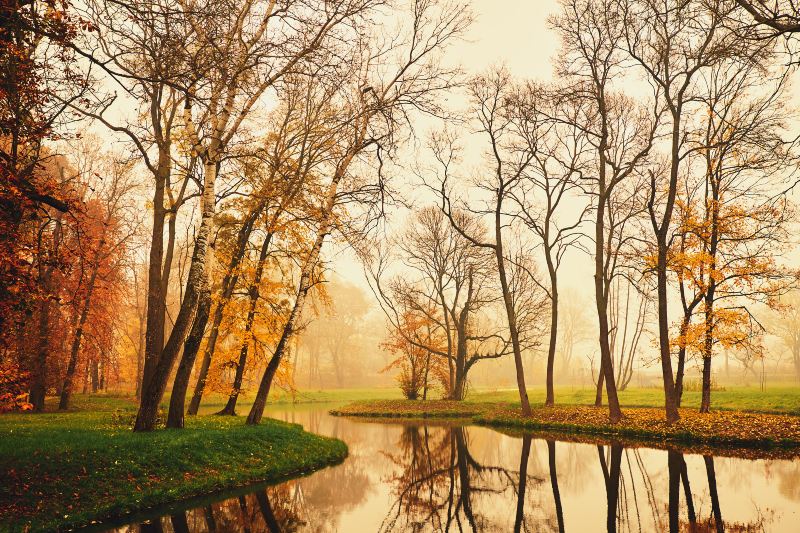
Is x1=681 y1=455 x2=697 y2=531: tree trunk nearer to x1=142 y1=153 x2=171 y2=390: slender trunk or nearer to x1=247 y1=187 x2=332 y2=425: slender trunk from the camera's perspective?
x1=247 y1=187 x2=332 y2=425: slender trunk

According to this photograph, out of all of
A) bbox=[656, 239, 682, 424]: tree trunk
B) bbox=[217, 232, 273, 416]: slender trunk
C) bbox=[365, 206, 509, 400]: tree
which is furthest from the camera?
bbox=[365, 206, 509, 400]: tree

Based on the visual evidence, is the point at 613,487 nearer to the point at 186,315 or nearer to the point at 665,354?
the point at 665,354

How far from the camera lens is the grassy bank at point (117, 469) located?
313 inches

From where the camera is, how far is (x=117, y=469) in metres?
9.47

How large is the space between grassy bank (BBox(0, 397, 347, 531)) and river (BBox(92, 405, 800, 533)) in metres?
0.62

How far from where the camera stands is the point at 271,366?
17.3 meters

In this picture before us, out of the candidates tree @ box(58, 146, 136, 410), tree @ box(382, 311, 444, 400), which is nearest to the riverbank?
tree @ box(382, 311, 444, 400)

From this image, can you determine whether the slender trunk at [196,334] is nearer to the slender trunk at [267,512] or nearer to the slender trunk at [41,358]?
the slender trunk at [267,512]

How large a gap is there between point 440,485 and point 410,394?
27.5m

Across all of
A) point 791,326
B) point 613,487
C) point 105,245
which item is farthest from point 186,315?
point 791,326

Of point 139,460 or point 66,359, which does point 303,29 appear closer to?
point 139,460

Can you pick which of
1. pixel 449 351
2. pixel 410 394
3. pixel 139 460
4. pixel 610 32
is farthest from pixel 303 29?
pixel 410 394

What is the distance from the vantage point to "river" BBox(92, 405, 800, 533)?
25.6ft

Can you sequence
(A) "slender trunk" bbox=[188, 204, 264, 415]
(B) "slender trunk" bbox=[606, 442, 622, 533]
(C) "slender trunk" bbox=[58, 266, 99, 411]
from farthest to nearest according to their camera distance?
1. (C) "slender trunk" bbox=[58, 266, 99, 411]
2. (A) "slender trunk" bbox=[188, 204, 264, 415]
3. (B) "slender trunk" bbox=[606, 442, 622, 533]
